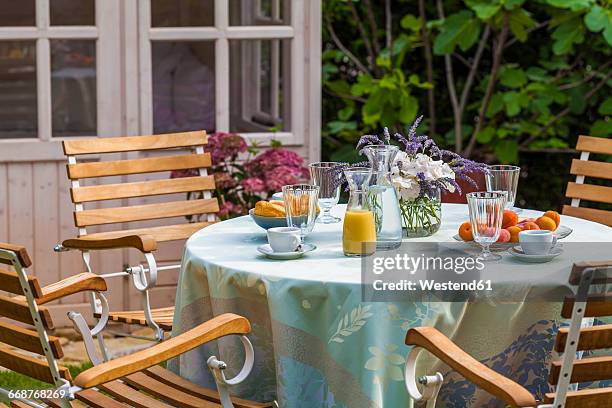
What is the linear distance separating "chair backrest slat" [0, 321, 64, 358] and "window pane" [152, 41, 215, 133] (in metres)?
2.42

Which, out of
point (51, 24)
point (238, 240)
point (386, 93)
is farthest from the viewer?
point (386, 93)

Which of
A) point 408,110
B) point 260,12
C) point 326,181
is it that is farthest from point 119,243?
point 408,110

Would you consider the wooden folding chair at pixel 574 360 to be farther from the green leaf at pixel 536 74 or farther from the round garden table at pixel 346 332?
the green leaf at pixel 536 74

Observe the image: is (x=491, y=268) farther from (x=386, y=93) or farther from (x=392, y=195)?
(x=386, y=93)

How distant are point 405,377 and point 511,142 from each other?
11.3 ft

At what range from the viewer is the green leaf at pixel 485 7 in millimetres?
5112

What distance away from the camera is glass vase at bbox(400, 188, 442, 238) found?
3033 mm

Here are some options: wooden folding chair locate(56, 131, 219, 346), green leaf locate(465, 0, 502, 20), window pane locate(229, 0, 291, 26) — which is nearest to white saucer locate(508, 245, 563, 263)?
wooden folding chair locate(56, 131, 219, 346)

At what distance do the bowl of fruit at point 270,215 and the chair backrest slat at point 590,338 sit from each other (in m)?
1.05

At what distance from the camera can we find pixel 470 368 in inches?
88.9

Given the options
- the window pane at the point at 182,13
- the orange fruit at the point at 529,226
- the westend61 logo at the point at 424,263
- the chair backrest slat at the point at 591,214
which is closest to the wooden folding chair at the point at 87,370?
the westend61 logo at the point at 424,263

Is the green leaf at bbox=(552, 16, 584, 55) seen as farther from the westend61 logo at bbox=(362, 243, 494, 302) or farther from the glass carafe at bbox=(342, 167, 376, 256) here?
the glass carafe at bbox=(342, 167, 376, 256)

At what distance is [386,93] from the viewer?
5.56 meters

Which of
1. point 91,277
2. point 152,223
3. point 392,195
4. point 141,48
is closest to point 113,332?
point 152,223
